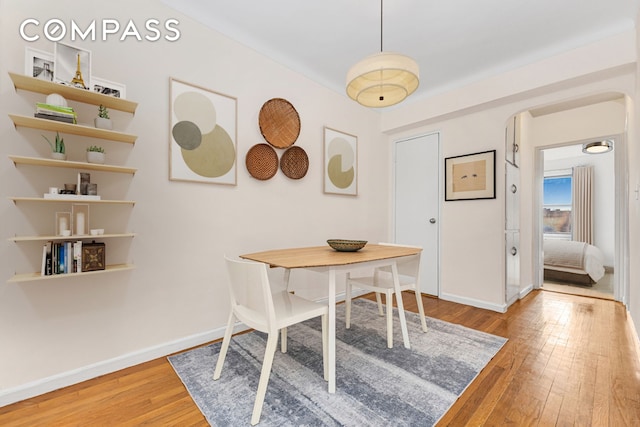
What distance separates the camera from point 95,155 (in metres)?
1.55

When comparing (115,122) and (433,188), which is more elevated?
(115,122)

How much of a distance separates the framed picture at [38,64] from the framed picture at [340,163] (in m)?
2.21

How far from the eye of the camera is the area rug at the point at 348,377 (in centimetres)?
134

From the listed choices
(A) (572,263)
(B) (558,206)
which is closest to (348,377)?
(A) (572,263)

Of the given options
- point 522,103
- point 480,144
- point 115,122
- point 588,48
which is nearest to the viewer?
point 115,122

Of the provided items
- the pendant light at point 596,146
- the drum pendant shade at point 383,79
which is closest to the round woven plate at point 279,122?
the drum pendant shade at point 383,79

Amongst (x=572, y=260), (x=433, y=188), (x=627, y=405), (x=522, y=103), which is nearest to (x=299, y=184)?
(x=433, y=188)

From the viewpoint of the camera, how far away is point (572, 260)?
3969mm

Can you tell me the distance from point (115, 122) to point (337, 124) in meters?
2.17

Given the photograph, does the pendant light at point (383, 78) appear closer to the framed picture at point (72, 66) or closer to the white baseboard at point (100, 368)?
the framed picture at point (72, 66)

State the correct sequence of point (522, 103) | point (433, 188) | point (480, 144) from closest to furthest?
point (522, 103), point (480, 144), point (433, 188)

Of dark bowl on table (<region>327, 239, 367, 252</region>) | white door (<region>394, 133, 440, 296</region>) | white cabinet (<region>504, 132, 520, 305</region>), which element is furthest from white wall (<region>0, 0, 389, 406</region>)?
white cabinet (<region>504, 132, 520, 305</region>)

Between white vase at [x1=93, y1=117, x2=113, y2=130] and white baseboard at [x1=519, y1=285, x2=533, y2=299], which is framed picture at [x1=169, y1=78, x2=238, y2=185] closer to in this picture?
white vase at [x1=93, y1=117, x2=113, y2=130]

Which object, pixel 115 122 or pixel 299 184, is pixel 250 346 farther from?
pixel 115 122
